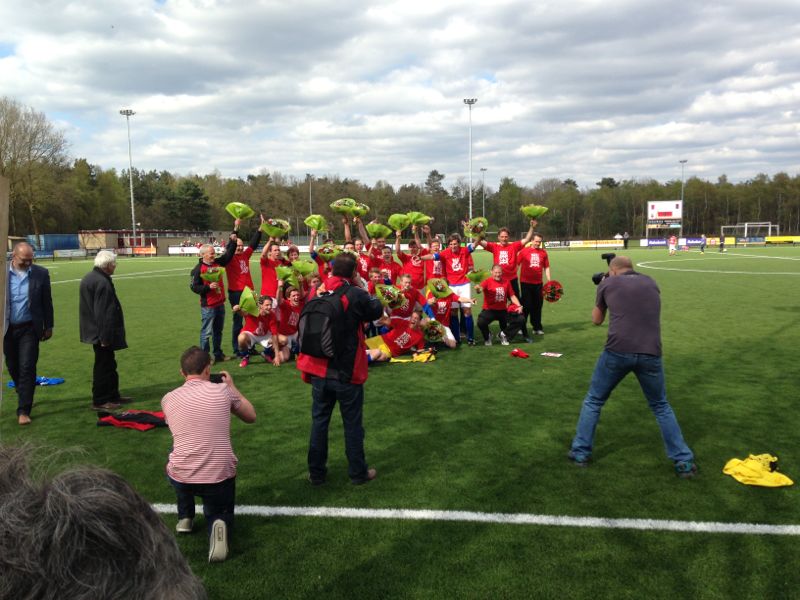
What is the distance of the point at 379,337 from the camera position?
9.60 metres

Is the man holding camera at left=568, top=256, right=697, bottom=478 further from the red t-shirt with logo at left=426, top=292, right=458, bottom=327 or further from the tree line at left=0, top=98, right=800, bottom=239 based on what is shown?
the tree line at left=0, top=98, right=800, bottom=239

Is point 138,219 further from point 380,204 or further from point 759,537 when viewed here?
point 759,537

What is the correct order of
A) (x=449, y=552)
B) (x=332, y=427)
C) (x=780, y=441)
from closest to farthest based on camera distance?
(x=449, y=552), (x=780, y=441), (x=332, y=427)

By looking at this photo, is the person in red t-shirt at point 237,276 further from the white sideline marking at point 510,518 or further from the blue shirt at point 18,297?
the white sideline marking at point 510,518

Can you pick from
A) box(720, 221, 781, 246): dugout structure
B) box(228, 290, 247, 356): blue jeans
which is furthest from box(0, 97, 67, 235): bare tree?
box(720, 221, 781, 246): dugout structure

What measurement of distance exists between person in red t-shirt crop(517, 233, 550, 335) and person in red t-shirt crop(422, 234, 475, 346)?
4.00 ft

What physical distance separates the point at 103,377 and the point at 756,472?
7025 mm

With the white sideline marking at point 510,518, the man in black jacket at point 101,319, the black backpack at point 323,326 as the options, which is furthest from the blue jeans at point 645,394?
the man in black jacket at point 101,319

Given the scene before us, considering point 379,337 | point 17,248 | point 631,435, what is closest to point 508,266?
point 379,337

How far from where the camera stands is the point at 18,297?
20.7ft

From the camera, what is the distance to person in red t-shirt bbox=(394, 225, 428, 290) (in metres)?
10.6

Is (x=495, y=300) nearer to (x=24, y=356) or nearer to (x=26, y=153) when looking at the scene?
(x=24, y=356)

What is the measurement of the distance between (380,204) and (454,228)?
58.0ft

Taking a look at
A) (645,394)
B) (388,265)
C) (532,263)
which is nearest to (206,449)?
(645,394)
